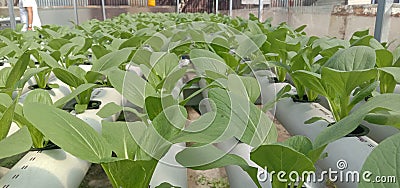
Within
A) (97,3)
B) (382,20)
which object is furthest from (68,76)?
(97,3)

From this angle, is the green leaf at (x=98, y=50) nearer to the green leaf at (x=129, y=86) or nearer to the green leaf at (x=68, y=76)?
the green leaf at (x=68, y=76)

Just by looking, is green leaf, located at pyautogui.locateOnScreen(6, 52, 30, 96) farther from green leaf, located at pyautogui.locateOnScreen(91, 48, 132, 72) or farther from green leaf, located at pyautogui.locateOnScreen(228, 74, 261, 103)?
green leaf, located at pyautogui.locateOnScreen(228, 74, 261, 103)

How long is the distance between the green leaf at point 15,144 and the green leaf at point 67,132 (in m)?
0.04

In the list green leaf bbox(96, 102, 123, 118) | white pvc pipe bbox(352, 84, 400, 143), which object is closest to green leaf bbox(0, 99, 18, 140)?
green leaf bbox(96, 102, 123, 118)

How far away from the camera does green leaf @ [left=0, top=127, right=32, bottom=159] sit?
1.44 ft

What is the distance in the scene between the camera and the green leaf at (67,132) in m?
0.43

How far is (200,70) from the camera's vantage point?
33.6 inches

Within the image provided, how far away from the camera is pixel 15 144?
1.48 feet

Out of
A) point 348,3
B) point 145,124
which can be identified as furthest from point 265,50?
point 348,3

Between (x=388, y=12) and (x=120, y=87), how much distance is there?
1256 millimetres

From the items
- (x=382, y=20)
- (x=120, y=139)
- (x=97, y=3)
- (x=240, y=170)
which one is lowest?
(x=240, y=170)

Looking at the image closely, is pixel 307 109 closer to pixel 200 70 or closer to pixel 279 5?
pixel 200 70

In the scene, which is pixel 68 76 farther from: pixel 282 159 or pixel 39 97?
pixel 282 159

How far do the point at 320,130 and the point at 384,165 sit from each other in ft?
1.51
